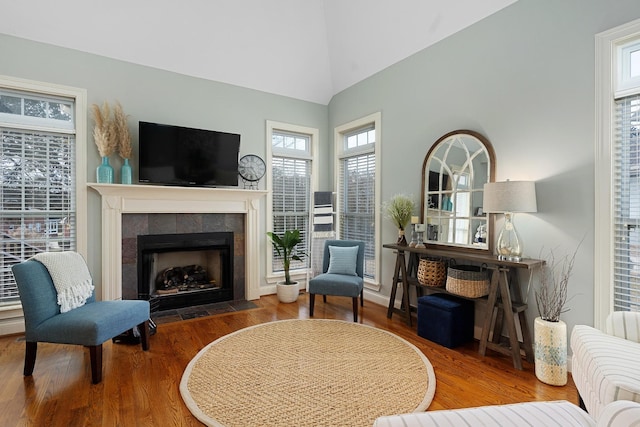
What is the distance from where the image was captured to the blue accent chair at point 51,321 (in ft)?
7.39

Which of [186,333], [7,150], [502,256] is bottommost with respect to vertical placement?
[186,333]

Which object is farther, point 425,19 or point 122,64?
point 122,64

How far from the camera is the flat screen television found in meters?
3.60

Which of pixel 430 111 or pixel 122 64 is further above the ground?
pixel 122 64

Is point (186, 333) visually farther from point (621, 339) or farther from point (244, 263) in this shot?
point (621, 339)

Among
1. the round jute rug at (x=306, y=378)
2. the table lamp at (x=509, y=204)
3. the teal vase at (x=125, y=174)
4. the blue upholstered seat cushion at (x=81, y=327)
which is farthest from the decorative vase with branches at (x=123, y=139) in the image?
the table lamp at (x=509, y=204)

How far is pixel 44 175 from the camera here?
3279mm

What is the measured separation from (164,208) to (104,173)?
0.69 meters

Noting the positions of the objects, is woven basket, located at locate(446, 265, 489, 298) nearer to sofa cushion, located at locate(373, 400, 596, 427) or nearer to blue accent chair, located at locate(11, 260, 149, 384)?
sofa cushion, located at locate(373, 400, 596, 427)

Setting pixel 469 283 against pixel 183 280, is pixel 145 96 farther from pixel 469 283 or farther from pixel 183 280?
pixel 469 283

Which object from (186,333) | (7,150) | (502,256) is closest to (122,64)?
(7,150)

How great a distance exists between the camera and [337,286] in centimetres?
349

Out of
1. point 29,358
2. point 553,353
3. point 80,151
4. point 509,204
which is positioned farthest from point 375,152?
point 29,358

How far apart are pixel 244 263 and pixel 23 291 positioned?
7.74 feet
